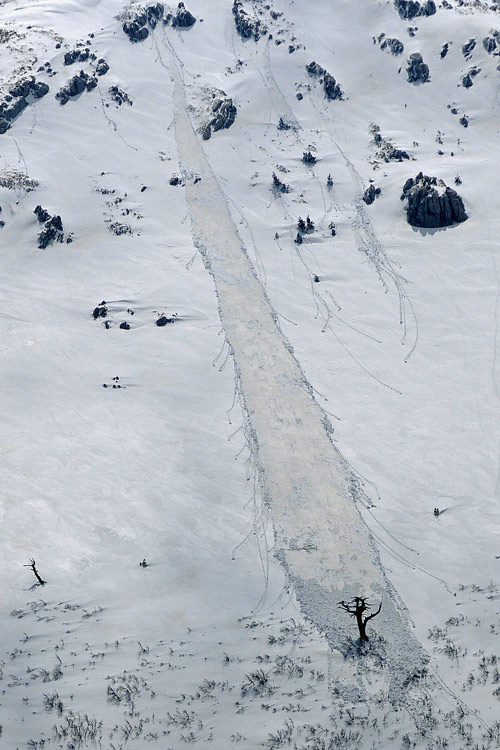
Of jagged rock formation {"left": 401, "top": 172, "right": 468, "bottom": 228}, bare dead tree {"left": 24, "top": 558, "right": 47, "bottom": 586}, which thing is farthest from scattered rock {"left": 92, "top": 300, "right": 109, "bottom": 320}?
jagged rock formation {"left": 401, "top": 172, "right": 468, "bottom": 228}

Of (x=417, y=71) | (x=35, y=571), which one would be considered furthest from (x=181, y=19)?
(x=35, y=571)

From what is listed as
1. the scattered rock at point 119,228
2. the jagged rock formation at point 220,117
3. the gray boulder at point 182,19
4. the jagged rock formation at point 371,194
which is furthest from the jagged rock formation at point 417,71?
the scattered rock at point 119,228

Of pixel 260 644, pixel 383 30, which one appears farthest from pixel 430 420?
pixel 383 30

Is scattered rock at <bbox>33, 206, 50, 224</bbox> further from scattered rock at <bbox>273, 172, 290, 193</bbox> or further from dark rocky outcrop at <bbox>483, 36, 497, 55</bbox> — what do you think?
dark rocky outcrop at <bbox>483, 36, 497, 55</bbox>

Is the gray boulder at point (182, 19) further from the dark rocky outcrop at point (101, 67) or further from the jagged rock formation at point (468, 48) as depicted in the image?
the jagged rock formation at point (468, 48)

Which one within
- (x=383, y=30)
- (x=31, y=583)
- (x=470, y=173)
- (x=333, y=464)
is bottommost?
(x=31, y=583)

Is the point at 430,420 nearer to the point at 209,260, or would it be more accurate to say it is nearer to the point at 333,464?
the point at 333,464
